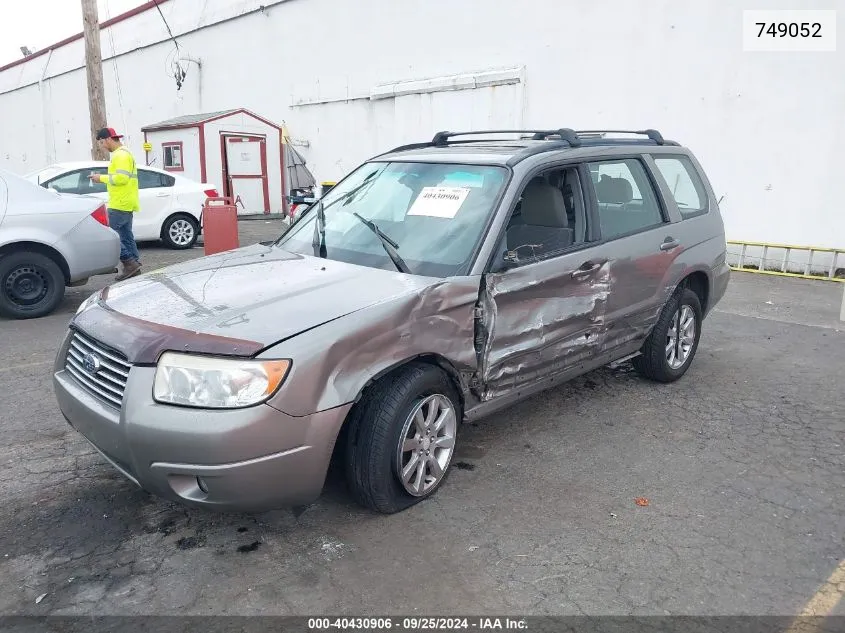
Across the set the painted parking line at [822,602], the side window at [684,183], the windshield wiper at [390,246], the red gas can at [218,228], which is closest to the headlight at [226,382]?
the windshield wiper at [390,246]

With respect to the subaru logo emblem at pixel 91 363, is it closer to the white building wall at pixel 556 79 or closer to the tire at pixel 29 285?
the tire at pixel 29 285

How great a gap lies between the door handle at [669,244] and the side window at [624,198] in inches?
5.3

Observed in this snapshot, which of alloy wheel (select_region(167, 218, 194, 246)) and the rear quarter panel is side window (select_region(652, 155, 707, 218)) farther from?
alloy wheel (select_region(167, 218, 194, 246))

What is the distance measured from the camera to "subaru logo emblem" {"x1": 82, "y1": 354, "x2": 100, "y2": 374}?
3.06 metres

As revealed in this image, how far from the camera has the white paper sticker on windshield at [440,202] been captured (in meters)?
3.81

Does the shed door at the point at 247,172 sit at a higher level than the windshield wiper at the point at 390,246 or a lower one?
higher

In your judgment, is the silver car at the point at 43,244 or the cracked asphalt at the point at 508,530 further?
the silver car at the point at 43,244

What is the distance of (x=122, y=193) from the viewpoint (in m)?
8.36

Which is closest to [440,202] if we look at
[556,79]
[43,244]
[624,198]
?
[624,198]

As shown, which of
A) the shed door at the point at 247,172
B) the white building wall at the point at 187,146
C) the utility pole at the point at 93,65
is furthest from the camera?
the shed door at the point at 247,172

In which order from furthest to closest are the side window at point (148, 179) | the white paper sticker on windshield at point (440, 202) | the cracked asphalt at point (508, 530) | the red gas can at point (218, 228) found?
the side window at point (148, 179) → the red gas can at point (218, 228) → the white paper sticker on windshield at point (440, 202) → the cracked asphalt at point (508, 530)

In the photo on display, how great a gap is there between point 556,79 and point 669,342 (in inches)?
319

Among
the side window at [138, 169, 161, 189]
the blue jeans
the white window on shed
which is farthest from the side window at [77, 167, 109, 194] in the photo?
the white window on shed

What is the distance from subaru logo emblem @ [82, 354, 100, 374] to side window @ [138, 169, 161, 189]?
882 centimetres
